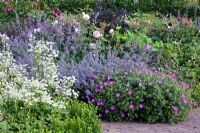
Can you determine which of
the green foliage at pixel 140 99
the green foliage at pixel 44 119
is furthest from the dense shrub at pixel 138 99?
the green foliage at pixel 44 119

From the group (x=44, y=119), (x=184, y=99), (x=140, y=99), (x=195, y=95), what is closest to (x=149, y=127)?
(x=140, y=99)

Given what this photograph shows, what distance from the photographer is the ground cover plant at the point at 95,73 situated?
5.06 meters

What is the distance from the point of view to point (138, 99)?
266 inches

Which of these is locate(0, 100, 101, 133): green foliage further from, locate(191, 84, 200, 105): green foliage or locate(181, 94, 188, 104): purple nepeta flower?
locate(191, 84, 200, 105): green foliage

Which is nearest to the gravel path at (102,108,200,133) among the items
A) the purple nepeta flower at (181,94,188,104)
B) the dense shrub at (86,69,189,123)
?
the dense shrub at (86,69,189,123)

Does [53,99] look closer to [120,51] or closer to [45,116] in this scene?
[45,116]

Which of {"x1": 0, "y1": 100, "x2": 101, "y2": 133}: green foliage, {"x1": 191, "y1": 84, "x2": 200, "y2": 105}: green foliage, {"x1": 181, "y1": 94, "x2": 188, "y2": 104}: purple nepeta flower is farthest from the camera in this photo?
{"x1": 191, "y1": 84, "x2": 200, "y2": 105}: green foliage

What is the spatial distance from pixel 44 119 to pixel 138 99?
6.71 ft

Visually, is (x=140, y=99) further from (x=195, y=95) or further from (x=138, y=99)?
(x=195, y=95)

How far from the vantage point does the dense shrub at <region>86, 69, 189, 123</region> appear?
671 centimetres

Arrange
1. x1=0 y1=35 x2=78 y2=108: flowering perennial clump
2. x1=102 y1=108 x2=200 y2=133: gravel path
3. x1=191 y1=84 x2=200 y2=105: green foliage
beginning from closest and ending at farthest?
x1=0 y1=35 x2=78 y2=108: flowering perennial clump → x1=102 y1=108 x2=200 y2=133: gravel path → x1=191 y1=84 x2=200 y2=105: green foliage

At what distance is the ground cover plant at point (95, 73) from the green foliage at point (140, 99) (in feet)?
0.04

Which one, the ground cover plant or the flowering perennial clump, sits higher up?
the flowering perennial clump

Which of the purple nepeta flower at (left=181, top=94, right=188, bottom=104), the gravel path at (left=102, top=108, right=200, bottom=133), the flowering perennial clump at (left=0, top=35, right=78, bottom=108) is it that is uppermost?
the flowering perennial clump at (left=0, top=35, right=78, bottom=108)
